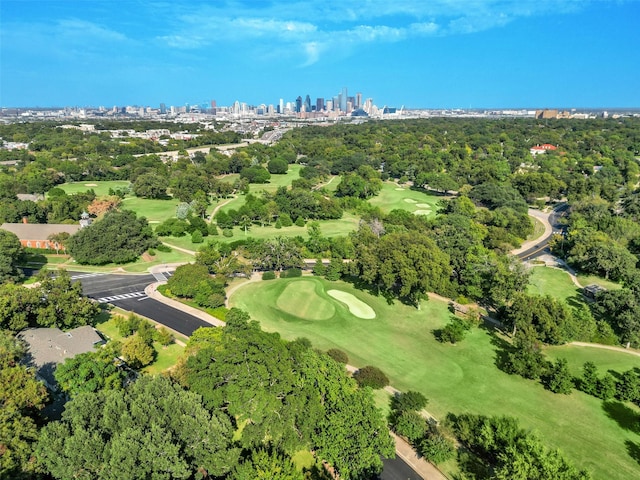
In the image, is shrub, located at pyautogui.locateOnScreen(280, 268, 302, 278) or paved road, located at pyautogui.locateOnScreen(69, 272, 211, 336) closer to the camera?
paved road, located at pyautogui.locateOnScreen(69, 272, 211, 336)

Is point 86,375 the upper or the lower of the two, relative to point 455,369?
upper

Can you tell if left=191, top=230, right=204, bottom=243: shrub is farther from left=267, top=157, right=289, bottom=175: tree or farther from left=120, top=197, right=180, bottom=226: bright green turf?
left=267, top=157, right=289, bottom=175: tree

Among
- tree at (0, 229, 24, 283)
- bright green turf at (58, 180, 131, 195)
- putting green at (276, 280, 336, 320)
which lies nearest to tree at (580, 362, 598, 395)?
putting green at (276, 280, 336, 320)

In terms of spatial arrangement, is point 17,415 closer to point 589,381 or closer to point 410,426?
point 410,426

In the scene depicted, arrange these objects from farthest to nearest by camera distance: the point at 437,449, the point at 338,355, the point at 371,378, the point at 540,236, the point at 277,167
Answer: the point at 277,167
the point at 540,236
the point at 338,355
the point at 371,378
the point at 437,449

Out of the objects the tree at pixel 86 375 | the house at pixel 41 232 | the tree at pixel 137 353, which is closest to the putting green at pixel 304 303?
the tree at pixel 137 353

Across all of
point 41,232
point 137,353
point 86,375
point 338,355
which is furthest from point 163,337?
point 41,232
